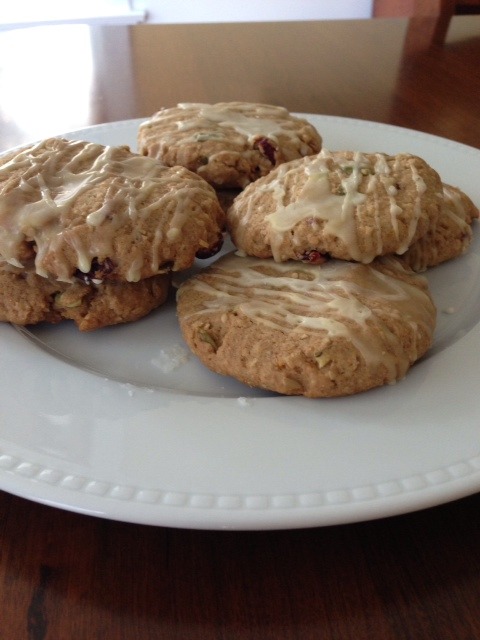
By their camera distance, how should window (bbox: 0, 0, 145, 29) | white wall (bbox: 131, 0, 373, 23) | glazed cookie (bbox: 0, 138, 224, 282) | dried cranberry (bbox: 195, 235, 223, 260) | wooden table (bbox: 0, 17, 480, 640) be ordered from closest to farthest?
wooden table (bbox: 0, 17, 480, 640) → glazed cookie (bbox: 0, 138, 224, 282) → dried cranberry (bbox: 195, 235, 223, 260) → window (bbox: 0, 0, 145, 29) → white wall (bbox: 131, 0, 373, 23)

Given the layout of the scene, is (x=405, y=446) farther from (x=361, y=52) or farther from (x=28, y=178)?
(x=361, y=52)

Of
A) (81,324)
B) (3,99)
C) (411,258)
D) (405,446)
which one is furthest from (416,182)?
(3,99)

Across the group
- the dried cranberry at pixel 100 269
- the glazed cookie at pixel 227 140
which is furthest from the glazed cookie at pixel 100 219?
the glazed cookie at pixel 227 140

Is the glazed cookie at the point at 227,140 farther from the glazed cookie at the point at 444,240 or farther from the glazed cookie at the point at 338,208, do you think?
the glazed cookie at the point at 444,240

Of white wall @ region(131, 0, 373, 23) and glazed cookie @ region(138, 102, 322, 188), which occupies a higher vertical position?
glazed cookie @ region(138, 102, 322, 188)

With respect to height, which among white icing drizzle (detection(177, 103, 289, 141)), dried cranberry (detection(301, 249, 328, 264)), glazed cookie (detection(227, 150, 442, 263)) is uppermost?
glazed cookie (detection(227, 150, 442, 263))

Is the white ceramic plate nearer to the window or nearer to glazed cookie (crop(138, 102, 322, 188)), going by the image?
glazed cookie (crop(138, 102, 322, 188))

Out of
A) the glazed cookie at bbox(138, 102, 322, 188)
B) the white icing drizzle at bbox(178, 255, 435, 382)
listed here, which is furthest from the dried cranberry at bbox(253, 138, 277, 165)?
the white icing drizzle at bbox(178, 255, 435, 382)

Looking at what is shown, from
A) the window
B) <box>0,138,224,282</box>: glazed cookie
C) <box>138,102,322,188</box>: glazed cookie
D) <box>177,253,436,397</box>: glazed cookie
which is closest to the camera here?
<box>177,253,436,397</box>: glazed cookie
